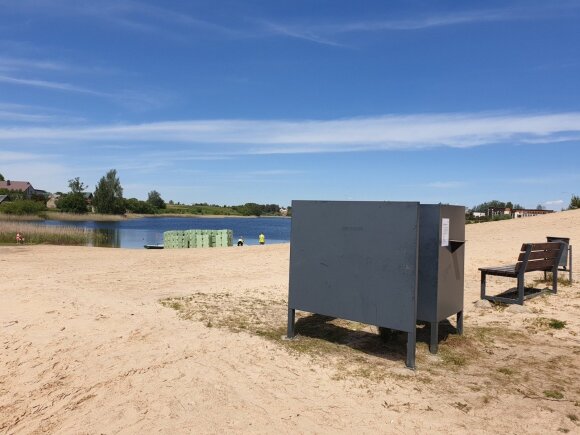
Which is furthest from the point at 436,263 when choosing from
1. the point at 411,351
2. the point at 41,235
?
the point at 41,235

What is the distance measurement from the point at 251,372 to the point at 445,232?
2.40 metres

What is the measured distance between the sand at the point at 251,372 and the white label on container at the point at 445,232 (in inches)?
46.3

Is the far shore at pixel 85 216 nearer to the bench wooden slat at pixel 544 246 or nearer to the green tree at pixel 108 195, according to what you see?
the green tree at pixel 108 195

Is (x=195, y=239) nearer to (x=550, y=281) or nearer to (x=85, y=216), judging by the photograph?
(x=550, y=281)

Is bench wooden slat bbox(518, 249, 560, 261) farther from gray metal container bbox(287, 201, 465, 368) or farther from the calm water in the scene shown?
the calm water

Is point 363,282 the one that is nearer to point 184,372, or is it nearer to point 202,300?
point 184,372

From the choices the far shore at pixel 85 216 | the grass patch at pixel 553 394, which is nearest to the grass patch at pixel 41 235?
the far shore at pixel 85 216

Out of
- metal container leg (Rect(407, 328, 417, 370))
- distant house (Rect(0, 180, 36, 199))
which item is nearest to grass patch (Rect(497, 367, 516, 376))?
metal container leg (Rect(407, 328, 417, 370))

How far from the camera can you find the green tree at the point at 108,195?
9706 cm

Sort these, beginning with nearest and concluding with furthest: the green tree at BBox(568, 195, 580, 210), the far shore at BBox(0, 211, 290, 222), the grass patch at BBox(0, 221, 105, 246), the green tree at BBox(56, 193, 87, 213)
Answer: the grass patch at BBox(0, 221, 105, 246)
the green tree at BBox(568, 195, 580, 210)
the far shore at BBox(0, 211, 290, 222)
the green tree at BBox(56, 193, 87, 213)

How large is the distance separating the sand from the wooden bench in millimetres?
248

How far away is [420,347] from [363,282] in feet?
3.70

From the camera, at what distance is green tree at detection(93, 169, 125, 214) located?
97062 millimetres

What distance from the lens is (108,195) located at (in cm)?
9719
